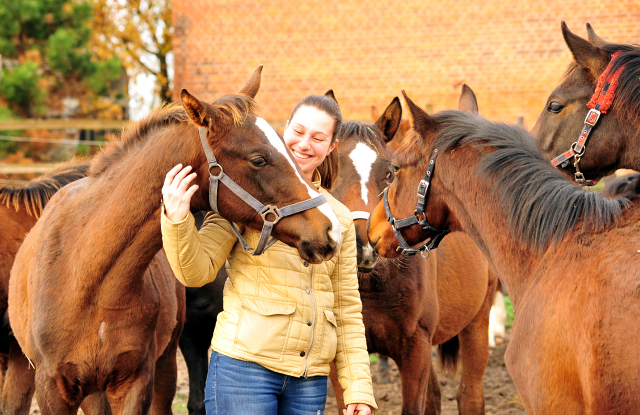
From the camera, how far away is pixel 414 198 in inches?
125

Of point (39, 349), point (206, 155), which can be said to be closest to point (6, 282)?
point (39, 349)

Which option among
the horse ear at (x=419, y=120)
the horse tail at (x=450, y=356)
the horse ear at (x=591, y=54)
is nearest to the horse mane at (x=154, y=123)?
the horse ear at (x=419, y=120)

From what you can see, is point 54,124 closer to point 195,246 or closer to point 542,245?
point 195,246

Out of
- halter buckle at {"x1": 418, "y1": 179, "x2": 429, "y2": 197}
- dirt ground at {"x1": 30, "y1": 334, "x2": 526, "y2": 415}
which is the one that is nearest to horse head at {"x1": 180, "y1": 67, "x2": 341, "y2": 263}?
halter buckle at {"x1": 418, "y1": 179, "x2": 429, "y2": 197}

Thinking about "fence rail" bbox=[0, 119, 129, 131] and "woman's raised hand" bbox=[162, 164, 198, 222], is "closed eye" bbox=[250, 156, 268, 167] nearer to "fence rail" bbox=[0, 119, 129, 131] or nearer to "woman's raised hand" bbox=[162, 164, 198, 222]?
"woman's raised hand" bbox=[162, 164, 198, 222]

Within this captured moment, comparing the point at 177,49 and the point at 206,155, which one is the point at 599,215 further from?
the point at 177,49

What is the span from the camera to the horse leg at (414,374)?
3910 millimetres

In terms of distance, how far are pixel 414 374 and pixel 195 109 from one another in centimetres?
226

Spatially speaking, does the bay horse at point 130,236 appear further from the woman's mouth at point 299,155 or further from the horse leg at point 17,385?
the horse leg at point 17,385

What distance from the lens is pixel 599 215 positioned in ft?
8.21

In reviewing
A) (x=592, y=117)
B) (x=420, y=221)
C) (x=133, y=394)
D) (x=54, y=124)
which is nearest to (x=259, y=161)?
(x=420, y=221)

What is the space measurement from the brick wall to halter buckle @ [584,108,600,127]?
340 inches

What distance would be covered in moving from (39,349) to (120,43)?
18371 mm

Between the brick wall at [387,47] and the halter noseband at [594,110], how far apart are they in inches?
339
